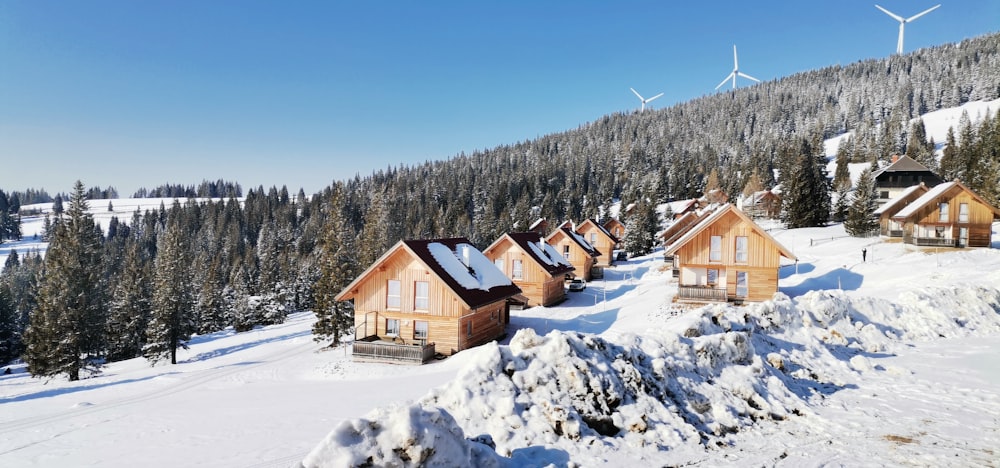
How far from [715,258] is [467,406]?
2916 centimetres

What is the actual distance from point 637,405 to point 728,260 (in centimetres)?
2681

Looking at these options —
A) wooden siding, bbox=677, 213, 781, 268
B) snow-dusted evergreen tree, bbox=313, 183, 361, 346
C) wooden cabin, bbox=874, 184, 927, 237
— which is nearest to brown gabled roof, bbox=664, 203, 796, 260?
wooden siding, bbox=677, 213, 781, 268

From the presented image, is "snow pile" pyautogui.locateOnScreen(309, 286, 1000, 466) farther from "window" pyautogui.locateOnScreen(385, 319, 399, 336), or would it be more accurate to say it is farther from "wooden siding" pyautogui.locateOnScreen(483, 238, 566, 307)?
"wooden siding" pyautogui.locateOnScreen(483, 238, 566, 307)

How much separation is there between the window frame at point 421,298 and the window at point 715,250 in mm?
19717

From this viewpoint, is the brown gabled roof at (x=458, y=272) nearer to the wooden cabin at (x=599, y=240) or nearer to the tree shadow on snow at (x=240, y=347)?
the tree shadow on snow at (x=240, y=347)

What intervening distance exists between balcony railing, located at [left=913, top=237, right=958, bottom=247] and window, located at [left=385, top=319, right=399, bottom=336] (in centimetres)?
4663

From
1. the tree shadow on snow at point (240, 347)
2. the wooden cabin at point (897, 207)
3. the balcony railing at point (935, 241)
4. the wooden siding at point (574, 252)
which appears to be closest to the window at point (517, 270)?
the wooden siding at point (574, 252)

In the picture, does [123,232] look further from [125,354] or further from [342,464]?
[342,464]

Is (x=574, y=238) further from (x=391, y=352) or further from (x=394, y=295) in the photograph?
(x=391, y=352)

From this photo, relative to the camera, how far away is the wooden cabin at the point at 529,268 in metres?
42.5

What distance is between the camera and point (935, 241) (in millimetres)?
44344

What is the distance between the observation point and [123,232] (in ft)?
614

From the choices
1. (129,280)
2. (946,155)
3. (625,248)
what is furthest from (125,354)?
(946,155)

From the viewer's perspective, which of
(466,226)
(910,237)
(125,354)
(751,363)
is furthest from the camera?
(466,226)
